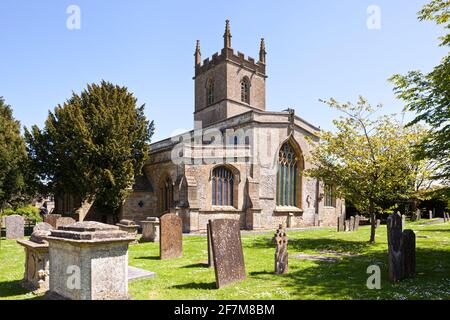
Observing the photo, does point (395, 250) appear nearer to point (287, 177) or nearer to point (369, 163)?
point (369, 163)

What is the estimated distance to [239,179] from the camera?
73.5 ft

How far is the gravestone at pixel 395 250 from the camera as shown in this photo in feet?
24.4

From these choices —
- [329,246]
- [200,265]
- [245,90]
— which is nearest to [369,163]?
[329,246]

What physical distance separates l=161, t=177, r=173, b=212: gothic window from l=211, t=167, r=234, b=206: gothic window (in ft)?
11.4

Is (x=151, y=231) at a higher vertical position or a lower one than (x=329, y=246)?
higher

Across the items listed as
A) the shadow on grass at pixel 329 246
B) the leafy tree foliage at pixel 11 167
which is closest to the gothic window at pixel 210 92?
the leafy tree foliage at pixel 11 167

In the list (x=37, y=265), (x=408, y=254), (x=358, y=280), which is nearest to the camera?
(x=37, y=265)

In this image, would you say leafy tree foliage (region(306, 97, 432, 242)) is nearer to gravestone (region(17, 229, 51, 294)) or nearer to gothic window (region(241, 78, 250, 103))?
gravestone (region(17, 229, 51, 294))

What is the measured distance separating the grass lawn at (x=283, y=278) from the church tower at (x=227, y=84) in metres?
22.6

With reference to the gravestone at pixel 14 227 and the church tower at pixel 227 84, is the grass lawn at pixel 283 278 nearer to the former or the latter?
the gravestone at pixel 14 227

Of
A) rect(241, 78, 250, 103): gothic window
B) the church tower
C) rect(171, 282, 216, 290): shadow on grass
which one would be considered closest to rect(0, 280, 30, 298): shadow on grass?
rect(171, 282, 216, 290): shadow on grass

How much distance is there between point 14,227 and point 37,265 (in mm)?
12842
